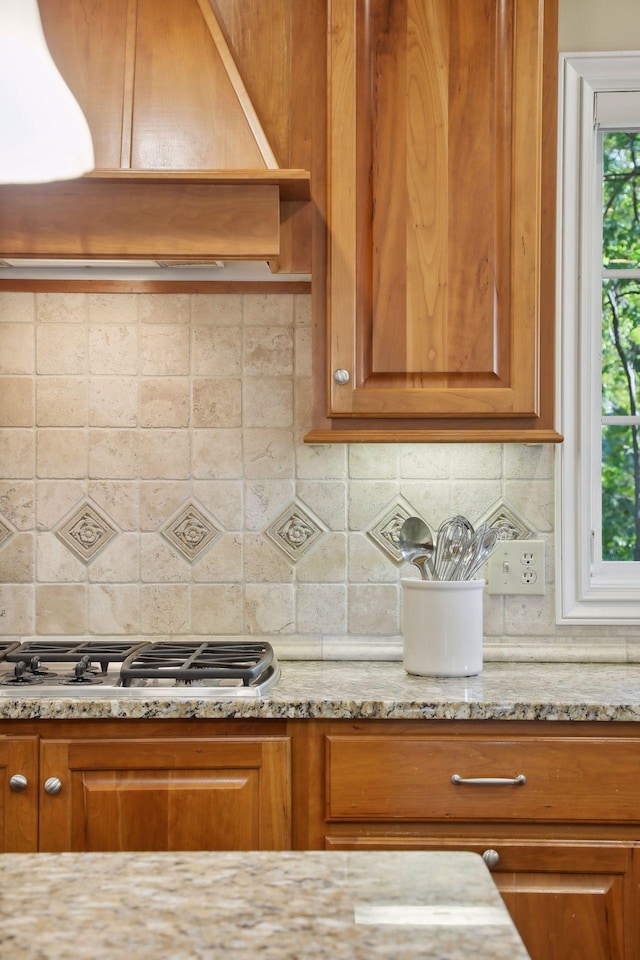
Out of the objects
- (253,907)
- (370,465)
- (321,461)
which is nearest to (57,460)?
(321,461)

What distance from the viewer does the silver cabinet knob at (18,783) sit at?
1.73 metres

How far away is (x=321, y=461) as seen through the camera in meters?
2.32

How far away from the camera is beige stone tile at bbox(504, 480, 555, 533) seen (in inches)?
91.0

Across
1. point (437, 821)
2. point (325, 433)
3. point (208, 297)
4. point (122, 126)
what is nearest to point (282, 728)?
point (437, 821)

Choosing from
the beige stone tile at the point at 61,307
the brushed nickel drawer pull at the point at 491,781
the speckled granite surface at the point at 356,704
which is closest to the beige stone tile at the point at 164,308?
the beige stone tile at the point at 61,307

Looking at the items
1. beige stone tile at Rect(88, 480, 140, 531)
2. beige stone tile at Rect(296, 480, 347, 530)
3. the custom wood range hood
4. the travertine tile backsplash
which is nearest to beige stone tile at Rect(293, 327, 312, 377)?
the travertine tile backsplash

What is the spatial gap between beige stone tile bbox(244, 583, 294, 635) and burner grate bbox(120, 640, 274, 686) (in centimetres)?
15

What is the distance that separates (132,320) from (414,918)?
1845 mm

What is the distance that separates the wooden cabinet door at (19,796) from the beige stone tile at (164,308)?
3.42ft

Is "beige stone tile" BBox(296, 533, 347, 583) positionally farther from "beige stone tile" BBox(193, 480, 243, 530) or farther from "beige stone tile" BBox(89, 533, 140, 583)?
"beige stone tile" BBox(89, 533, 140, 583)

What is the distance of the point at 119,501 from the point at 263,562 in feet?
1.24

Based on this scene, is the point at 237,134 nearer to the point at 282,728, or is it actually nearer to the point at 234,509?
the point at 234,509

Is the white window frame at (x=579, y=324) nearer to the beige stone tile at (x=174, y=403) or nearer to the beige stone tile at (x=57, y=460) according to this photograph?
the beige stone tile at (x=174, y=403)

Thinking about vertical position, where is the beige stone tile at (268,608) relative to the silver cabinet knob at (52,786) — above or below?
above
